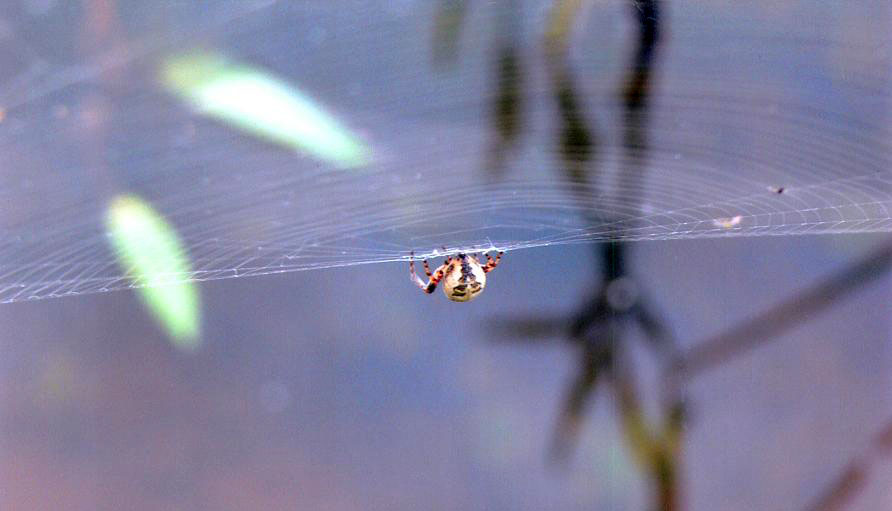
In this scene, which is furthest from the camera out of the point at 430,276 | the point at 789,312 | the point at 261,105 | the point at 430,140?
the point at 789,312

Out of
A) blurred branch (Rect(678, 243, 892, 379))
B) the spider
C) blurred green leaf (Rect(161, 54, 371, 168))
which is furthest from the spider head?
blurred branch (Rect(678, 243, 892, 379))

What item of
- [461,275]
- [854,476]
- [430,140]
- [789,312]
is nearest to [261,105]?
[430,140]

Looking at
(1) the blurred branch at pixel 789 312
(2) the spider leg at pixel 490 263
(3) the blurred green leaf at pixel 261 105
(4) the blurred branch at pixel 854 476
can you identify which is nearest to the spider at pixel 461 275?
(2) the spider leg at pixel 490 263

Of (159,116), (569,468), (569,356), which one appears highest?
(569,356)

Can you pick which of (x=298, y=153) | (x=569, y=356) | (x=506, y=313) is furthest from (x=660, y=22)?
(x=569, y=356)

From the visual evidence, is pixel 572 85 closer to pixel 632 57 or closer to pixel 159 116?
pixel 632 57

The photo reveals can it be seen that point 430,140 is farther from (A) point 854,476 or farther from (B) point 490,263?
(A) point 854,476

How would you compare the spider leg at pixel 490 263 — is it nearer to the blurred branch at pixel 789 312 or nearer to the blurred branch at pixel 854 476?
the blurred branch at pixel 789 312
